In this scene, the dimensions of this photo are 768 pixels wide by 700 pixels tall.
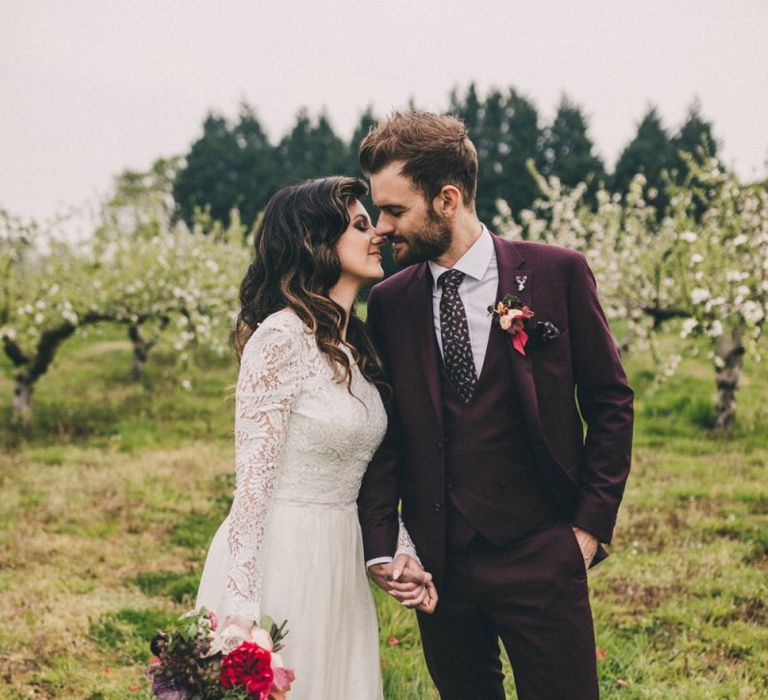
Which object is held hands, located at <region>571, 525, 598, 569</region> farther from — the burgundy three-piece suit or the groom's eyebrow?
the groom's eyebrow

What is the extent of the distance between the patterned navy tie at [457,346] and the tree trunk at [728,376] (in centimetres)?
765

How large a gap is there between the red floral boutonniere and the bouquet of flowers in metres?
1.32

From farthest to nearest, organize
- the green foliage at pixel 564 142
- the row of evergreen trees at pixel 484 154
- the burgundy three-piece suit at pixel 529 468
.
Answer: the green foliage at pixel 564 142 < the row of evergreen trees at pixel 484 154 < the burgundy three-piece suit at pixel 529 468

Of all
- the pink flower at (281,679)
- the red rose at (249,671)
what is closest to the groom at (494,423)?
the pink flower at (281,679)

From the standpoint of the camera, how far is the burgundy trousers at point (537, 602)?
2754 mm

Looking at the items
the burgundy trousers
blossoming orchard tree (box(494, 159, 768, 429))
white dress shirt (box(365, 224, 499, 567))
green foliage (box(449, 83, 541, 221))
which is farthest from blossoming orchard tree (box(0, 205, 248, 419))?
green foliage (box(449, 83, 541, 221))

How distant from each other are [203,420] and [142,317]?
1.89 meters

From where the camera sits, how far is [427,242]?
2.94m

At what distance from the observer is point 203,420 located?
38.2ft

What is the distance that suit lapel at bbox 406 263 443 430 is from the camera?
9.30ft

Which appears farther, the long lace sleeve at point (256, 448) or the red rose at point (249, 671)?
the long lace sleeve at point (256, 448)

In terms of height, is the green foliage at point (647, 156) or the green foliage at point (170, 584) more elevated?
the green foliage at point (647, 156)

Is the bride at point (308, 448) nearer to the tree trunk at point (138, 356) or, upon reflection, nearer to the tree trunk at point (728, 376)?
the tree trunk at point (728, 376)

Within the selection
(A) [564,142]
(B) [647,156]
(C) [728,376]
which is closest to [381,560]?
(C) [728,376]
